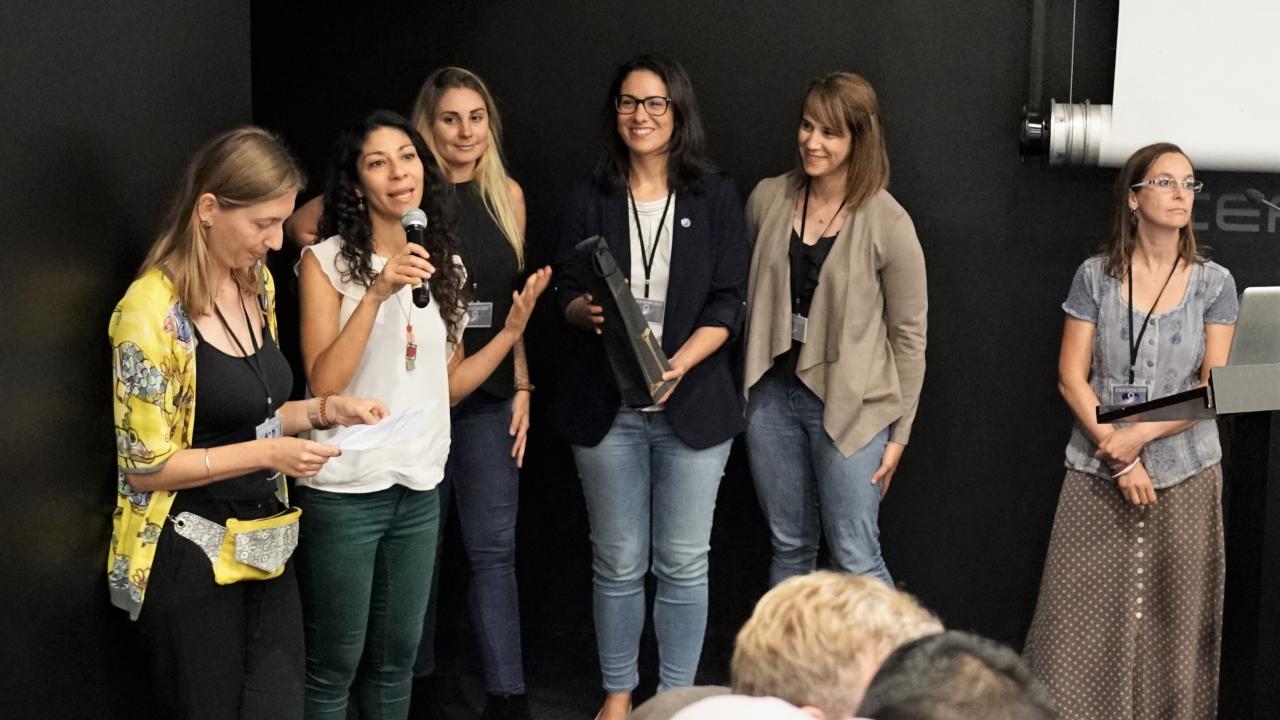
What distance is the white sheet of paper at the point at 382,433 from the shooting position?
10.4 feet

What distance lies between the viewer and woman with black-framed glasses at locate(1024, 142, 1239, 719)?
3.76 m

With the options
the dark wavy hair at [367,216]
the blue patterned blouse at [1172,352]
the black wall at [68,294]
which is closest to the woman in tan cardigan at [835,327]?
the blue patterned blouse at [1172,352]

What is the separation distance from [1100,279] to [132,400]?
8.17 ft

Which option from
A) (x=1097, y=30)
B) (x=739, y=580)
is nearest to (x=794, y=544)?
(x=739, y=580)

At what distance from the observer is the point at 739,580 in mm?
4605

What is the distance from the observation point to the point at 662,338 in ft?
12.4

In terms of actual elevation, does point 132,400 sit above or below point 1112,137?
below

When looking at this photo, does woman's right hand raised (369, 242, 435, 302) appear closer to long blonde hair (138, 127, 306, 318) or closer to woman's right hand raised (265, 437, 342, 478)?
long blonde hair (138, 127, 306, 318)

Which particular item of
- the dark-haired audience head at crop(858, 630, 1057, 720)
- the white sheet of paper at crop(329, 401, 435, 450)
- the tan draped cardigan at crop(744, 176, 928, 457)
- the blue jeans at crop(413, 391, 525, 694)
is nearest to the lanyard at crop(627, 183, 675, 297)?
the tan draped cardigan at crop(744, 176, 928, 457)

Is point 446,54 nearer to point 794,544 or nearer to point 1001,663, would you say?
point 794,544

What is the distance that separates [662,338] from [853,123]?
2.45ft

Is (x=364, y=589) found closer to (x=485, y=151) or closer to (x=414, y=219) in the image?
(x=414, y=219)

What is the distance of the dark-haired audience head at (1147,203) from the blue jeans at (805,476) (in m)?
0.79

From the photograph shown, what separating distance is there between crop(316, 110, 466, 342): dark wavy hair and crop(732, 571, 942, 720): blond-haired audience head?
1677mm
